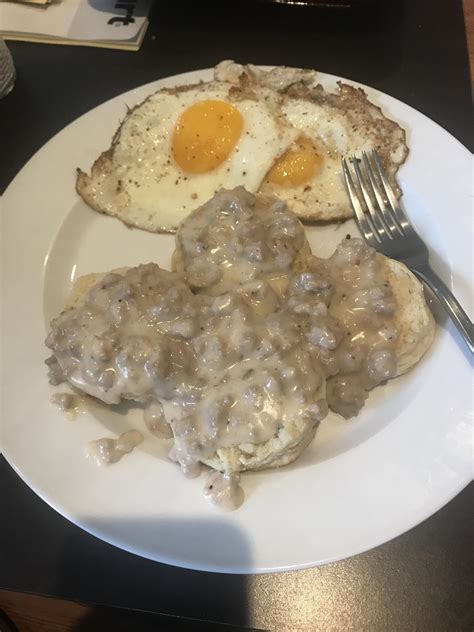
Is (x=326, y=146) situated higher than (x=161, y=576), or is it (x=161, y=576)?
(x=326, y=146)

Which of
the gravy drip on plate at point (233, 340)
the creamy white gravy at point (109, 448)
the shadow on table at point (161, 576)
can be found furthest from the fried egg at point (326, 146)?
the shadow on table at point (161, 576)

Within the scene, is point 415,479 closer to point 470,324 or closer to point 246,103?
point 470,324

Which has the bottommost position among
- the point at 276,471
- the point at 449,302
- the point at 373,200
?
the point at 276,471

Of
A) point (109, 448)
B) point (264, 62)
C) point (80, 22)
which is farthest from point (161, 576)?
point (80, 22)

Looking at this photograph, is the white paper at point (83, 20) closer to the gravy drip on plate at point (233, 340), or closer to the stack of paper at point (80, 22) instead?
the stack of paper at point (80, 22)

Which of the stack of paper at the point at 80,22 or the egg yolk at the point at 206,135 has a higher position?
the stack of paper at the point at 80,22

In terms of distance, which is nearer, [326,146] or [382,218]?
[382,218]

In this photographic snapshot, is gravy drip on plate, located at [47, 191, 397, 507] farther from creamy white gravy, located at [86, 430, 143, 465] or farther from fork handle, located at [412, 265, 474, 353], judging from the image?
fork handle, located at [412, 265, 474, 353]

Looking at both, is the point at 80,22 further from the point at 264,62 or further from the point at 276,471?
the point at 276,471
